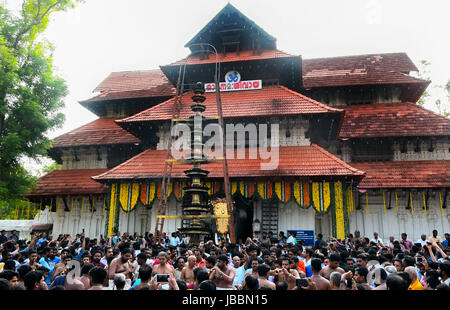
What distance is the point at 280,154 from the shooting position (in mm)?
16922

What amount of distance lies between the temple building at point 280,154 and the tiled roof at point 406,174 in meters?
0.05

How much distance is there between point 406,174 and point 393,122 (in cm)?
320

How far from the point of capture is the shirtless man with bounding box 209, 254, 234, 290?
7.27 m

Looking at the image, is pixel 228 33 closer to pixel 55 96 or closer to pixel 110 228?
pixel 55 96

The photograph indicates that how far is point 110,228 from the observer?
17.1 meters

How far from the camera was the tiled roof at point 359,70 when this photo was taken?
21516 millimetres

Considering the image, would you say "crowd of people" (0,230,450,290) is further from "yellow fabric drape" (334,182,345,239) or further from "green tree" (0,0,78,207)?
"green tree" (0,0,78,207)

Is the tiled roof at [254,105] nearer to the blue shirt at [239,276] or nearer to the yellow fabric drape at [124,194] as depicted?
the yellow fabric drape at [124,194]

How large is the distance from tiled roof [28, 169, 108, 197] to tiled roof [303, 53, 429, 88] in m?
13.2

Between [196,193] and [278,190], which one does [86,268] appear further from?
[278,190]

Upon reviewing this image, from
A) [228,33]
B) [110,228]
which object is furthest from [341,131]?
[110,228]

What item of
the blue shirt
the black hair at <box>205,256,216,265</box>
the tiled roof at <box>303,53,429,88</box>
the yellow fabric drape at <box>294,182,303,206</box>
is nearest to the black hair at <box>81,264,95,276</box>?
Answer: the black hair at <box>205,256,216,265</box>

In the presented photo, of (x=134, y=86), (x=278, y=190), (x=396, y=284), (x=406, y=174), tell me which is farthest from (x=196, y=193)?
(x=134, y=86)
